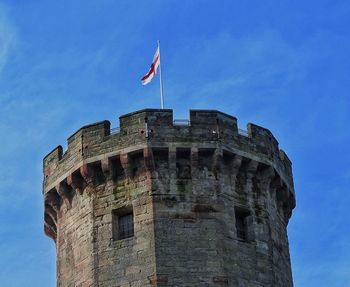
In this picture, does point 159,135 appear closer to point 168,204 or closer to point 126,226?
point 168,204

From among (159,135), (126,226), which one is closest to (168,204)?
(126,226)

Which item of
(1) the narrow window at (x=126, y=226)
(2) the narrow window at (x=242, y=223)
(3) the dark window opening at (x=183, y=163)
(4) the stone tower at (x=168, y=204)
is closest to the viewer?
(4) the stone tower at (x=168, y=204)

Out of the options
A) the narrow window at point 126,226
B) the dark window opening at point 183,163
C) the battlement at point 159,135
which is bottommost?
the narrow window at point 126,226

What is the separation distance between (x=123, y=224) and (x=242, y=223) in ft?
12.0

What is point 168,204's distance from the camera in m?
28.3

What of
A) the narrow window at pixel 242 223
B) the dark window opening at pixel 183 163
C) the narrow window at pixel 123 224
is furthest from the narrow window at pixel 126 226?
the narrow window at pixel 242 223

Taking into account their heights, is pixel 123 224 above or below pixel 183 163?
below

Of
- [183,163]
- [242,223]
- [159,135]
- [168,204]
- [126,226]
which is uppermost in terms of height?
[159,135]

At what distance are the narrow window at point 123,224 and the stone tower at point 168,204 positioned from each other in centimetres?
3

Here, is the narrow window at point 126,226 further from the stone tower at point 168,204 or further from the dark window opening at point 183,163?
the dark window opening at point 183,163

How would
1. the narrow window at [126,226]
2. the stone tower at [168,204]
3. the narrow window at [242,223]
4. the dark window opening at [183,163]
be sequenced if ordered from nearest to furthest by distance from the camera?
1. the stone tower at [168,204]
2. the narrow window at [126,226]
3. the dark window opening at [183,163]
4. the narrow window at [242,223]

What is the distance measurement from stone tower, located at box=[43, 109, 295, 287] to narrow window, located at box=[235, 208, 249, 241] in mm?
33

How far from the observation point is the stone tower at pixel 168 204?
2767 cm

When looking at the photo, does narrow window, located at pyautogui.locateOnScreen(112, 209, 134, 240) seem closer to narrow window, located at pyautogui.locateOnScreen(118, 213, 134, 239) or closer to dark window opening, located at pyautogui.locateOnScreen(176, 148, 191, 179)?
narrow window, located at pyautogui.locateOnScreen(118, 213, 134, 239)
